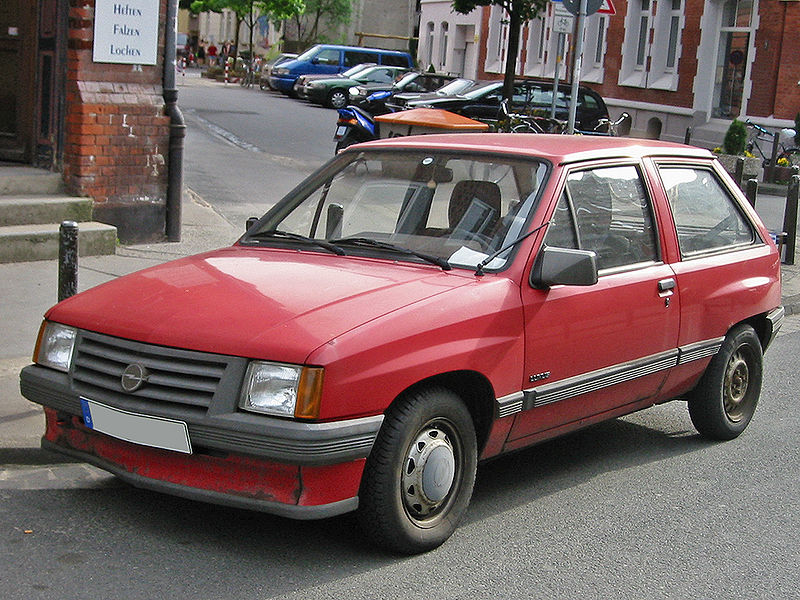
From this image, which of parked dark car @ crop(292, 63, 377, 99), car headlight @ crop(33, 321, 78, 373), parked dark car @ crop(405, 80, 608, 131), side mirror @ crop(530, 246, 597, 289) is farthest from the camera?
parked dark car @ crop(292, 63, 377, 99)

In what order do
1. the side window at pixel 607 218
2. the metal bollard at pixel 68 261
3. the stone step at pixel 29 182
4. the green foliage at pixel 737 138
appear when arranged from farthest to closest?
the green foliage at pixel 737 138 → the stone step at pixel 29 182 → the metal bollard at pixel 68 261 → the side window at pixel 607 218

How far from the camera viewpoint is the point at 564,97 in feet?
86.7

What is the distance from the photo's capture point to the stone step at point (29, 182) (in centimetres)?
1034

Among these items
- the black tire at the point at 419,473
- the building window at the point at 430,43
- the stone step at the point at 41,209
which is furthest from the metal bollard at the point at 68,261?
the building window at the point at 430,43

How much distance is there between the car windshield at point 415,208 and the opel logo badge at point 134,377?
1.24 metres

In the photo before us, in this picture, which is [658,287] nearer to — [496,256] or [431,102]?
[496,256]

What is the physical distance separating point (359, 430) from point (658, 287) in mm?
2187

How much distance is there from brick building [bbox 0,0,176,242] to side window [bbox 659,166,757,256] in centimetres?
576

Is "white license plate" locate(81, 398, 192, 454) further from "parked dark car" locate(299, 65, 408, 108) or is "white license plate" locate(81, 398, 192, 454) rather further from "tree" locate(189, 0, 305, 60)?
"tree" locate(189, 0, 305, 60)

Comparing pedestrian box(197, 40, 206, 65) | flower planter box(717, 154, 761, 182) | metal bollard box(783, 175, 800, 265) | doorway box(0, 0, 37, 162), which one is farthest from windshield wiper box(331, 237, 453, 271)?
pedestrian box(197, 40, 206, 65)

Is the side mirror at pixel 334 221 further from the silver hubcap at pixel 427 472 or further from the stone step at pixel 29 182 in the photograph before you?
the stone step at pixel 29 182

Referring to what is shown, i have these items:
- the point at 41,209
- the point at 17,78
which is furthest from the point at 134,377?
the point at 17,78

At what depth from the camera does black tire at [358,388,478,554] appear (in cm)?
452

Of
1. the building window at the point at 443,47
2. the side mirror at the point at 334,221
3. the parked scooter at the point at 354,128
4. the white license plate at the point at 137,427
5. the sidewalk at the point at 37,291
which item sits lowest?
the sidewalk at the point at 37,291
